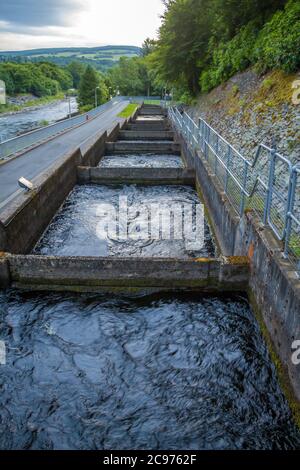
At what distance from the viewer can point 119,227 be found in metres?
11.7

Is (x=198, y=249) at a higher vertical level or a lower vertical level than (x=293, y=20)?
lower

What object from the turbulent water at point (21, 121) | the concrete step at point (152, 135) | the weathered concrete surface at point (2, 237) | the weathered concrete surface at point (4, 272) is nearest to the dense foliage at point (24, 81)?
the turbulent water at point (21, 121)

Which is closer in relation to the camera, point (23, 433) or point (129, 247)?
point (23, 433)

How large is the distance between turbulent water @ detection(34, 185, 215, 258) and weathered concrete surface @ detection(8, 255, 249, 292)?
196cm

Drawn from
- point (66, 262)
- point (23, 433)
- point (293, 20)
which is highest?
point (293, 20)

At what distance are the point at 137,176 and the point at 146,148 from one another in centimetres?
740

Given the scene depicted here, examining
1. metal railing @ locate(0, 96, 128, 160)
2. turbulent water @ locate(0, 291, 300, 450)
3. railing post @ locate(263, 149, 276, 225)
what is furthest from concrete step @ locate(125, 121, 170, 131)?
turbulent water @ locate(0, 291, 300, 450)

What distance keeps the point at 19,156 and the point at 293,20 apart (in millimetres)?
12913

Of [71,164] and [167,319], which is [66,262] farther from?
[71,164]

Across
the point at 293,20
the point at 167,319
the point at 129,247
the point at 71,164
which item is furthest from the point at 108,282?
the point at 293,20

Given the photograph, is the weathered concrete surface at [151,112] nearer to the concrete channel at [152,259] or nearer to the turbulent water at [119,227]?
the turbulent water at [119,227]

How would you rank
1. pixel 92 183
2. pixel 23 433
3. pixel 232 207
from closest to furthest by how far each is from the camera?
pixel 23 433 → pixel 232 207 → pixel 92 183

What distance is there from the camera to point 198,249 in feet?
33.4

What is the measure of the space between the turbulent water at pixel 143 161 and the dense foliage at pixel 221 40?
5.97 meters
